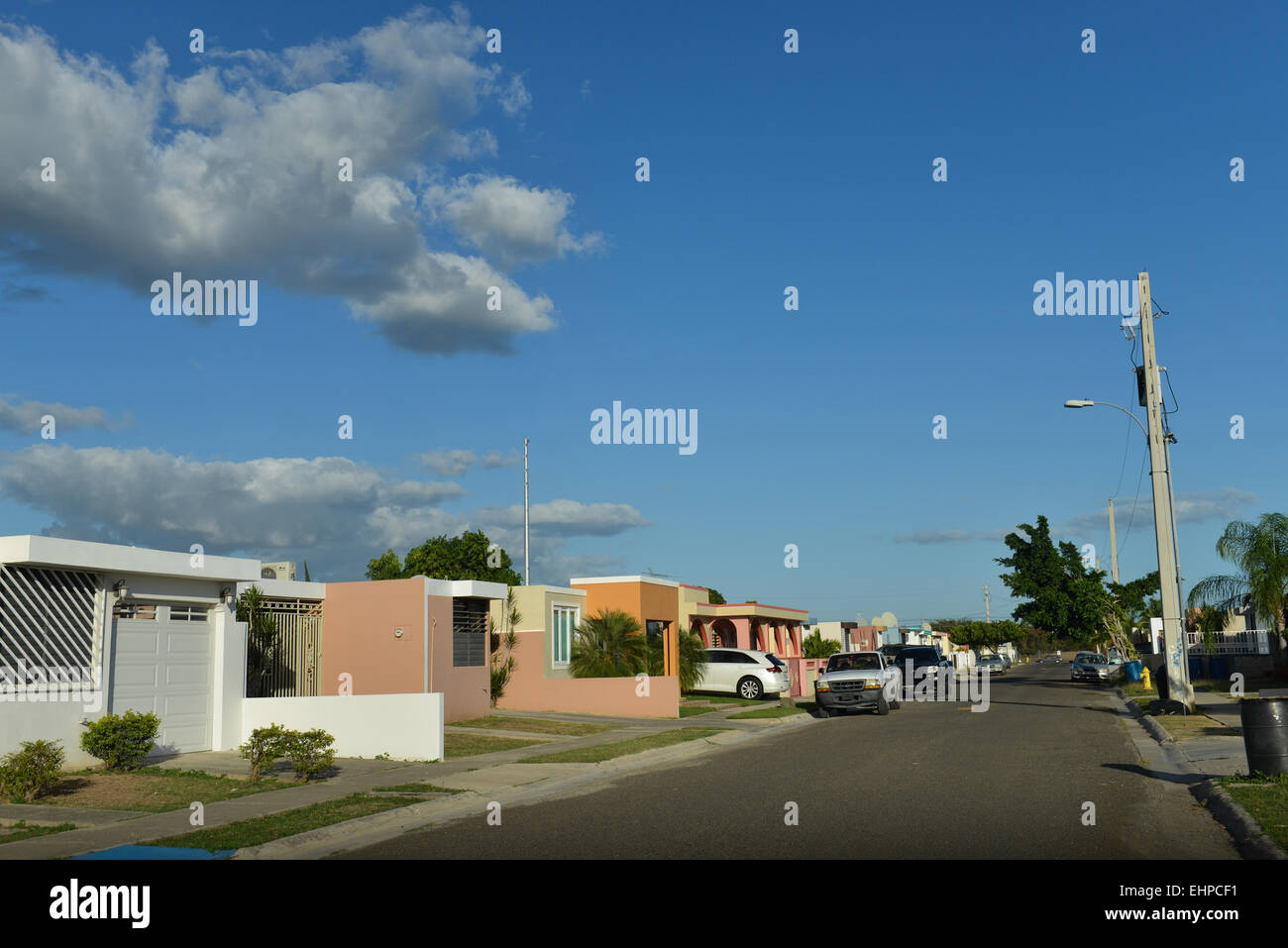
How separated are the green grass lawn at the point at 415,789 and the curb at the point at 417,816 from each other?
1.00 ft

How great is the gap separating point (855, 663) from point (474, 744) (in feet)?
43.0

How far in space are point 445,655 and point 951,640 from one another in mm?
91507

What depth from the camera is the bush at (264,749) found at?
14930mm

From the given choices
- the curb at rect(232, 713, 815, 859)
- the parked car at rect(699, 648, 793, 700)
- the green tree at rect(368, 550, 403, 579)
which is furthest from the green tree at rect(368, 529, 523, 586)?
the curb at rect(232, 713, 815, 859)

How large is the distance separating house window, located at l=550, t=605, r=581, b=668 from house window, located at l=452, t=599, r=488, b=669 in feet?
13.5

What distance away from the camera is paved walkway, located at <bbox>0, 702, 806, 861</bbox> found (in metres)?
10.4

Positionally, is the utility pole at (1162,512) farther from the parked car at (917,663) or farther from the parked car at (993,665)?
the parked car at (993,665)

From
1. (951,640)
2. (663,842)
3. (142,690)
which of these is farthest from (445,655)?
(951,640)

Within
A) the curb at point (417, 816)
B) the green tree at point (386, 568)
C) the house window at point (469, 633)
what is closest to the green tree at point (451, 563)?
the green tree at point (386, 568)

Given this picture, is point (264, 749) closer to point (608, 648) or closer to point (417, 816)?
point (417, 816)

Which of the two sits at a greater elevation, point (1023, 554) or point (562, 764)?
point (1023, 554)

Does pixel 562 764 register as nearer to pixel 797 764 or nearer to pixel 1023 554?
pixel 797 764
